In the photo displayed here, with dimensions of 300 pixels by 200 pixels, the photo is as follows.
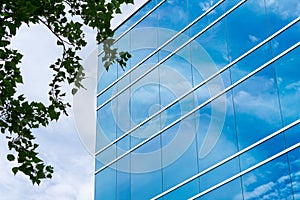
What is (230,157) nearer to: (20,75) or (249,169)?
(249,169)

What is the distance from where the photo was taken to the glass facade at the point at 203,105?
17844 millimetres

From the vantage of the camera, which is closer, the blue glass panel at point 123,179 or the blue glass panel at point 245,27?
the blue glass panel at point 245,27

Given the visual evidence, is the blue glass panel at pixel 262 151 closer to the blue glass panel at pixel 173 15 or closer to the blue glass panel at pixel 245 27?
the blue glass panel at pixel 245 27

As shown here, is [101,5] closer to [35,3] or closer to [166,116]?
[35,3]

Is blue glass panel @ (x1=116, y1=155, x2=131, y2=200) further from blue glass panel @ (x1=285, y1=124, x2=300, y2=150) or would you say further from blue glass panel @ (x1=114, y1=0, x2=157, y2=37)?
blue glass panel @ (x1=285, y1=124, x2=300, y2=150)

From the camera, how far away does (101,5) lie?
11359 millimetres

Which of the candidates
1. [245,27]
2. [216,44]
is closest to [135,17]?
[216,44]

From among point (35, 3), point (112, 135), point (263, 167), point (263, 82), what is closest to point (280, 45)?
point (263, 82)

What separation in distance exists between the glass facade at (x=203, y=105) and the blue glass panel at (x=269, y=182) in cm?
2

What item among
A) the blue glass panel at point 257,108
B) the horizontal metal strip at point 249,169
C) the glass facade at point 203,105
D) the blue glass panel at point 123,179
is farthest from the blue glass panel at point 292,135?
the blue glass panel at point 123,179

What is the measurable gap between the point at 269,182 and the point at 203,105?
411 centimetres

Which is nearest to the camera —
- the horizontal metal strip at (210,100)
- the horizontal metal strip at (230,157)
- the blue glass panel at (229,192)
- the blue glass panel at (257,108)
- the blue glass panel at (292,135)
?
the blue glass panel at (292,135)

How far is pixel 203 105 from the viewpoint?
68.3 feet

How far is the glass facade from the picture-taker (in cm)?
1784
